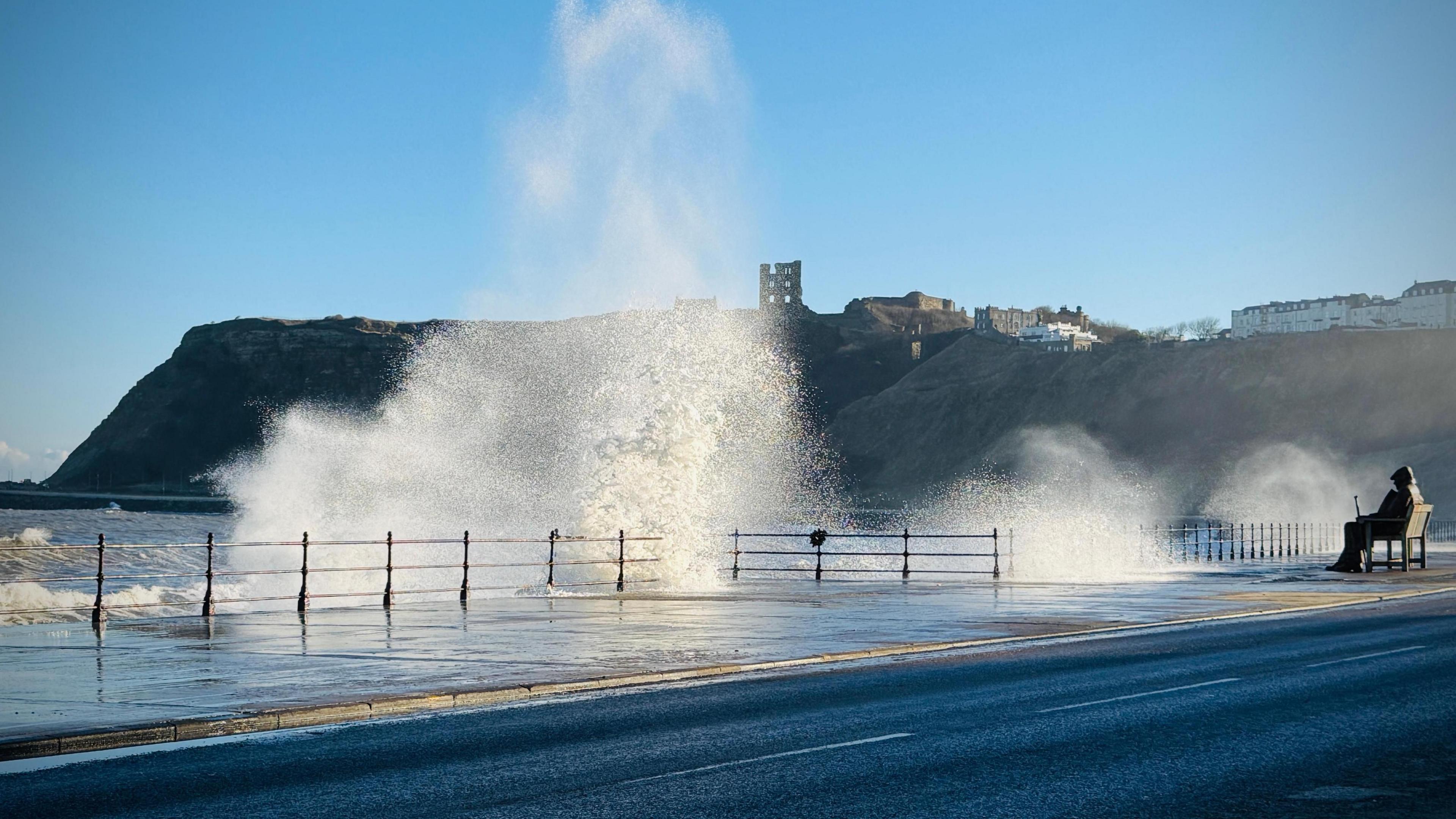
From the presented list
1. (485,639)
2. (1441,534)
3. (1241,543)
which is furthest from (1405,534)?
(1441,534)

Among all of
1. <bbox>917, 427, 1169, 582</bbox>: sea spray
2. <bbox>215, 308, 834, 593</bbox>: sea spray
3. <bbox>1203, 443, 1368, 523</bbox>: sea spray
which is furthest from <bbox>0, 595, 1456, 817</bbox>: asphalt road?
<bbox>1203, 443, 1368, 523</bbox>: sea spray

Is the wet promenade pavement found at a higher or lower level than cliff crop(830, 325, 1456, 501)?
lower

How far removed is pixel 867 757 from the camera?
9461 mm

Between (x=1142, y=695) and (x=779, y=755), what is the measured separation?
467 cm

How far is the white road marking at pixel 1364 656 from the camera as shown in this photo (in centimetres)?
1510

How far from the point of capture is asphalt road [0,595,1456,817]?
311 inches


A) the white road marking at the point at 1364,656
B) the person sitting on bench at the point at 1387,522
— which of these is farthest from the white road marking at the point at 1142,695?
the person sitting on bench at the point at 1387,522

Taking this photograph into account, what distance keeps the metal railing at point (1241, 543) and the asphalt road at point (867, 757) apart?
26825 mm

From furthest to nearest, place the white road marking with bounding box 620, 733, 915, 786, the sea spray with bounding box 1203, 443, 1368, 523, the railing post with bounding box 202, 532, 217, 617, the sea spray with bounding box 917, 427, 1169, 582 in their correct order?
1. the sea spray with bounding box 1203, 443, 1368, 523
2. the sea spray with bounding box 917, 427, 1169, 582
3. the railing post with bounding box 202, 532, 217, 617
4. the white road marking with bounding box 620, 733, 915, 786

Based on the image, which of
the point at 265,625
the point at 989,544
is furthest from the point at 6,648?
the point at 989,544

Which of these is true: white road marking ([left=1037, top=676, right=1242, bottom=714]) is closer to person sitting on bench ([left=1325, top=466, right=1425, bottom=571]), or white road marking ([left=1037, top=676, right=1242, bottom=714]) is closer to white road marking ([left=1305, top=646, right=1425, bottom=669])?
white road marking ([left=1305, top=646, right=1425, bottom=669])

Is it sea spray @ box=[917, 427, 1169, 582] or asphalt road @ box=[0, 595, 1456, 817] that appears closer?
asphalt road @ box=[0, 595, 1456, 817]

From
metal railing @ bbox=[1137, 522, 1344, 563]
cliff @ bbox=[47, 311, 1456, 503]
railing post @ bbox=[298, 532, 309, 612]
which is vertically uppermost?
cliff @ bbox=[47, 311, 1456, 503]

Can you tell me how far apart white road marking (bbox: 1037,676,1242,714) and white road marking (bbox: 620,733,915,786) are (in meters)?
1.87
